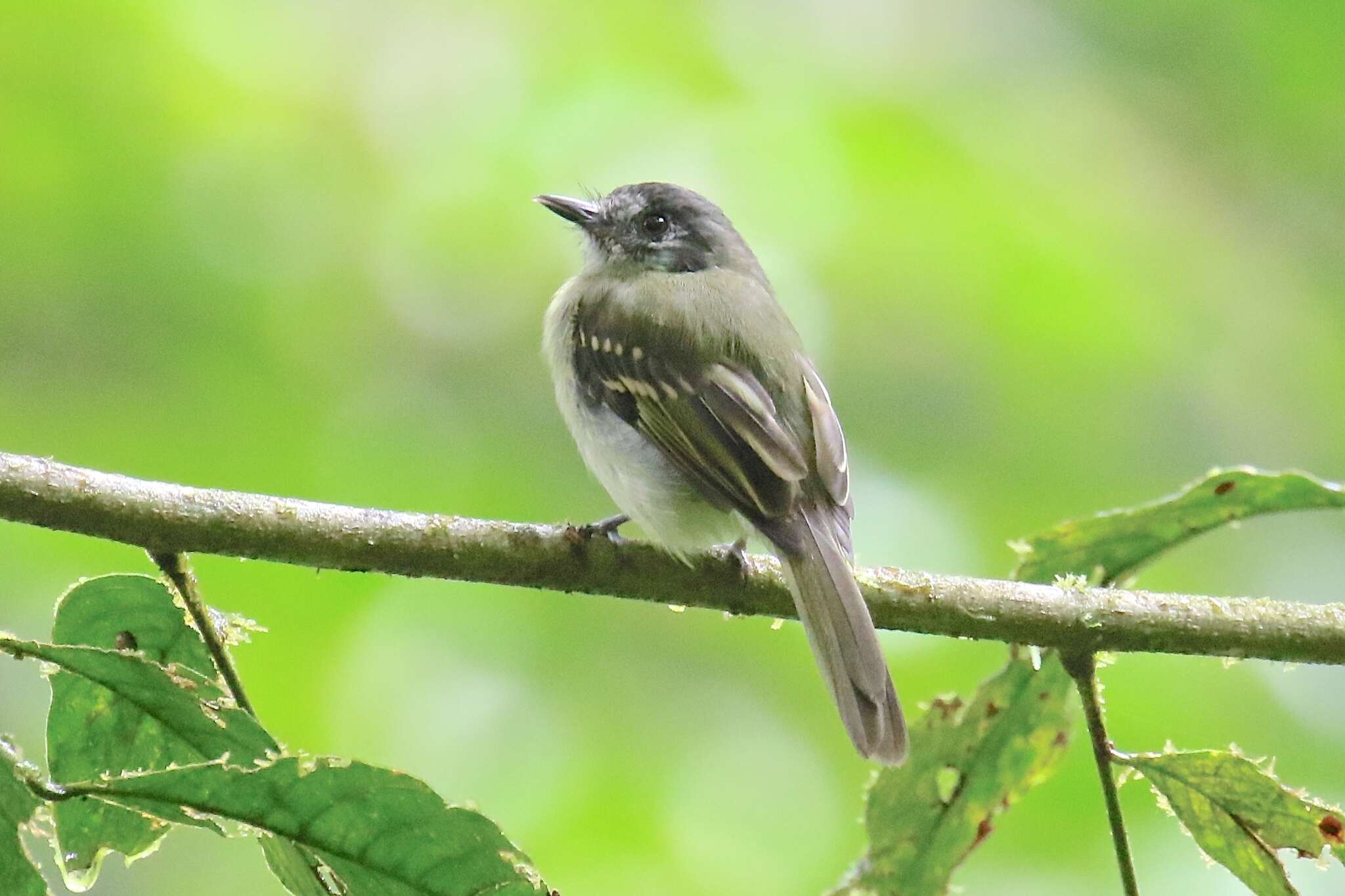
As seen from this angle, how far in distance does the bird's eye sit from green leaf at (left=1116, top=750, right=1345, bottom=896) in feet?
8.38

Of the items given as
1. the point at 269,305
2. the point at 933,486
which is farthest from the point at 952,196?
the point at 269,305

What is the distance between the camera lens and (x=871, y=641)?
262 centimetres

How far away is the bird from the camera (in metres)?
2.63

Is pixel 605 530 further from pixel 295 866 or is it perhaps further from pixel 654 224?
pixel 654 224

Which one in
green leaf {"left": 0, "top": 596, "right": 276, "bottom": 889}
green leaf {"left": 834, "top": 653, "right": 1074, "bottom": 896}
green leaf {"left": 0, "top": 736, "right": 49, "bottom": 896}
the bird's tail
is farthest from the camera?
→ green leaf {"left": 834, "top": 653, "right": 1074, "bottom": 896}

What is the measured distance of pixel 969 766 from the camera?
2809 mm

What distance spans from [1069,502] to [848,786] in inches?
41.6

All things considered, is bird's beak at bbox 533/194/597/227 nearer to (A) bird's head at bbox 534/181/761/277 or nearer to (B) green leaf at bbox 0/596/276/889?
(A) bird's head at bbox 534/181/761/277

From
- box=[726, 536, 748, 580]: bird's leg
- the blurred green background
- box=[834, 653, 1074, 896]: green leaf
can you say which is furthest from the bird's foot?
the blurred green background

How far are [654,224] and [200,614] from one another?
267 cm

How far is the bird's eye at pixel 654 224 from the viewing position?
14.7 ft

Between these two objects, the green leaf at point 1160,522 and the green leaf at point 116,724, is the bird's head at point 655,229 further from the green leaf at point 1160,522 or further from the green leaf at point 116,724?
the green leaf at point 116,724

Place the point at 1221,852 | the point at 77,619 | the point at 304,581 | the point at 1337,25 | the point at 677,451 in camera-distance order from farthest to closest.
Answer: the point at 1337,25 → the point at 304,581 → the point at 677,451 → the point at 1221,852 → the point at 77,619

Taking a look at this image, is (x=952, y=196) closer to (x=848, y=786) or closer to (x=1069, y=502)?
(x=1069, y=502)
